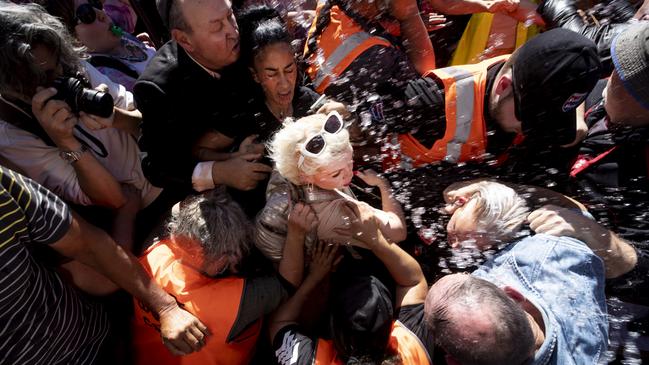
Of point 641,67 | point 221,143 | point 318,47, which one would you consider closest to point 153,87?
point 221,143

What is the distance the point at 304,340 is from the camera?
1.85 m

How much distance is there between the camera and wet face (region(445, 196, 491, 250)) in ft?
6.55

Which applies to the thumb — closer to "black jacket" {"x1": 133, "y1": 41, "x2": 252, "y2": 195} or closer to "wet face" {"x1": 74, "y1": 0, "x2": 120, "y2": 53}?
"black jacket" {"x1": 133, "y1": 41, "x2": 252, "y2": 195}

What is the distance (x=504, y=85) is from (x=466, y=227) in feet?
2.42

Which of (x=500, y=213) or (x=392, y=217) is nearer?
(x=500, y=213)

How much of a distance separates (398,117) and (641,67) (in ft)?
3.89

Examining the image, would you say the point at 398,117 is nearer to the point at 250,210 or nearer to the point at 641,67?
the point at 250,210

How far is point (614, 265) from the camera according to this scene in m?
1.94

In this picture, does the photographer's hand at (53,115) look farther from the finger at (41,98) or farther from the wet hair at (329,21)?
the wet hair at (329,21)

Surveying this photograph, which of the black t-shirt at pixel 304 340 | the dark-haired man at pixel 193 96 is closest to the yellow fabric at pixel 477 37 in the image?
the dark-haired man at pixel 193 96

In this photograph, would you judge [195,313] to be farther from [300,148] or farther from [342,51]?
[342,51]

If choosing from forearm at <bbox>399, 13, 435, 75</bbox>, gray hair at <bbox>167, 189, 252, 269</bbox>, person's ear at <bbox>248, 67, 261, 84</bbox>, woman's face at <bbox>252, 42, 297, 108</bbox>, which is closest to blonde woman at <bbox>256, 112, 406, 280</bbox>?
Result: gray hair at <bbox>167, 189, 252, 269</bbox>

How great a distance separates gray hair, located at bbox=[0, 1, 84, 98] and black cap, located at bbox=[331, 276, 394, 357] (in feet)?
5.38

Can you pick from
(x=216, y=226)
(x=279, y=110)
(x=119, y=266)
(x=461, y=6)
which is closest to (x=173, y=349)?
(x=119, y=266)
